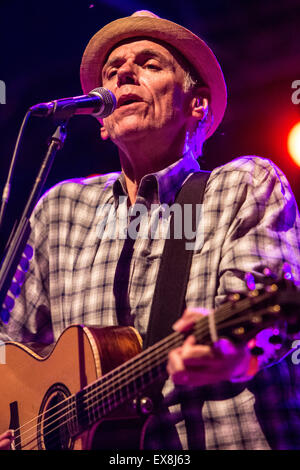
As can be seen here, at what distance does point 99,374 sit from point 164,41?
1.88 meters

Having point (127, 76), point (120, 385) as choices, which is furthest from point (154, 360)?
point (127, 76)

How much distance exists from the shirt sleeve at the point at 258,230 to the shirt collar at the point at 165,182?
32 cm

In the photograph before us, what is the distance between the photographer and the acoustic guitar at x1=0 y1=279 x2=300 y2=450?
1.60m

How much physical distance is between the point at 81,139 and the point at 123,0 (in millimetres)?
1073

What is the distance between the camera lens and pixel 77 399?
2094mm

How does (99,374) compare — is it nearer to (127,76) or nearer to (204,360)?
(204,360)

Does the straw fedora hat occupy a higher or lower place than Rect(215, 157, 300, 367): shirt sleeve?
higher

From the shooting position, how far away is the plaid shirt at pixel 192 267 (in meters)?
2.19

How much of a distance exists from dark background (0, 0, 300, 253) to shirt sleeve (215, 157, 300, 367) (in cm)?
102

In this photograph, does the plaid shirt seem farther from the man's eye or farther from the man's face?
the man's eye

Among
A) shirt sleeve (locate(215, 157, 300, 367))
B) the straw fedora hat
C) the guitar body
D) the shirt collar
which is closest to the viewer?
the guitar body

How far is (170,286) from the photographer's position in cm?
235

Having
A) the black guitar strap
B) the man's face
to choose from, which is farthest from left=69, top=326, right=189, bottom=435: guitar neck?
the man's face

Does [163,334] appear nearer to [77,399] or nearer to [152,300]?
[152,300]
